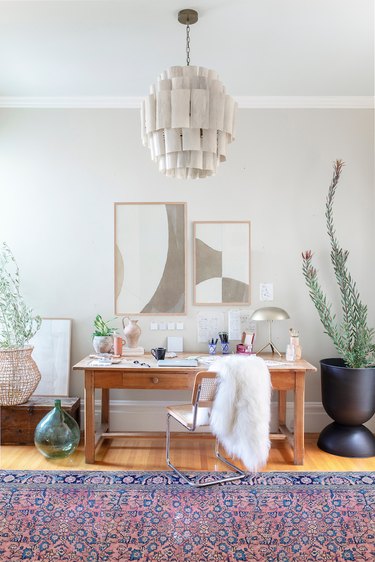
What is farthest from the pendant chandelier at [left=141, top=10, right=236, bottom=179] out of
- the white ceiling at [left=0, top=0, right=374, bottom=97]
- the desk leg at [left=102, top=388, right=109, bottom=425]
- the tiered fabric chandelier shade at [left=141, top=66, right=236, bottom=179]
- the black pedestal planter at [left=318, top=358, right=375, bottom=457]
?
the desk leg at [left=102, top=388, right=109, bottom=425]

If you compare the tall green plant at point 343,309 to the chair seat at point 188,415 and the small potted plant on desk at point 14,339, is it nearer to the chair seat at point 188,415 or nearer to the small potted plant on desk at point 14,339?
the chair seat at point 188,415

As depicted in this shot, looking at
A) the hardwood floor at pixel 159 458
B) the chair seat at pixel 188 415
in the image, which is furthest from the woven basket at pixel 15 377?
the chair seat at pixel 188 415

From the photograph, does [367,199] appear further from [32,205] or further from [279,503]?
[32,205]

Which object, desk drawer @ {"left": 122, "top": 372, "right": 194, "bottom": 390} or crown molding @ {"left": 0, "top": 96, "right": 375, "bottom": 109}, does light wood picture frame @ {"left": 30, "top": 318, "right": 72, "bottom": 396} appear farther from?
crown molding @ {"left": 0, "top": 96, "right": 375, "bottom": 109}

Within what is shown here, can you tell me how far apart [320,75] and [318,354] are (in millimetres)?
2275

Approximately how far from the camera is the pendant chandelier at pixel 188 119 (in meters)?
2.22

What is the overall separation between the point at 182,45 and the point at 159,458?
2.94 metres

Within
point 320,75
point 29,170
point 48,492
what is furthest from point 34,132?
point 48,492

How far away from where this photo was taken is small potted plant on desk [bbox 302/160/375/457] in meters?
3.56

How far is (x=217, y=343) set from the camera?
410 centimetres

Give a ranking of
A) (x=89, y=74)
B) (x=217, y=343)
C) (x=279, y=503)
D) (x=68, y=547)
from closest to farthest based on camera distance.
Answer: (x=68, y=547), (x=279, y=503), (x=89, y=74), (x=217, y=343)

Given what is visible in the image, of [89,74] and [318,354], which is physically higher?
[89,74]

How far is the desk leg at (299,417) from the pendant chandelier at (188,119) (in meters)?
1.81

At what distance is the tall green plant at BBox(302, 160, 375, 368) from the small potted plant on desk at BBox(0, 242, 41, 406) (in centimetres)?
236
